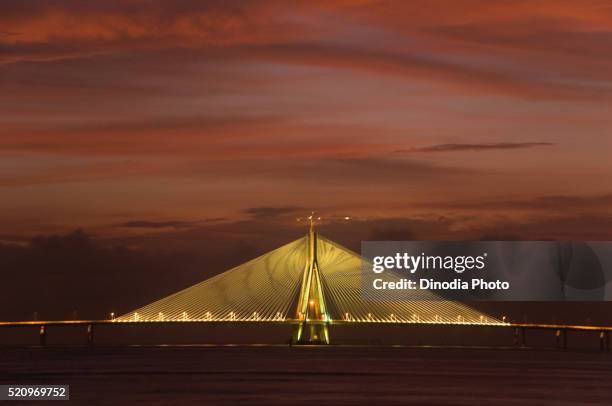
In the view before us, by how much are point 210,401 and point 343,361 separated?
60.2 meters

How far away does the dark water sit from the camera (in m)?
74.3

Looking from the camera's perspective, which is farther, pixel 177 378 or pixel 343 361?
pixel 343 361

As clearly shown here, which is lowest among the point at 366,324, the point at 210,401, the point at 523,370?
the point at 210,401

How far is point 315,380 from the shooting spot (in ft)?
310

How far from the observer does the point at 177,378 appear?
9562 cm

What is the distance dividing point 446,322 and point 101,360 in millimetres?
37744

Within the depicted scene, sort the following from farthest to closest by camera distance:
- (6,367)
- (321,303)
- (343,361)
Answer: (321,303) < (343,361) < (6,367)

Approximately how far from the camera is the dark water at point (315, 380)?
244 ft

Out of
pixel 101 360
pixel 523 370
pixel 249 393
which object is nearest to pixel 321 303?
pixel 101 360

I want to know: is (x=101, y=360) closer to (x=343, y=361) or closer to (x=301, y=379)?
(x=343, y=361)

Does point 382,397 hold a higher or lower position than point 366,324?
lower

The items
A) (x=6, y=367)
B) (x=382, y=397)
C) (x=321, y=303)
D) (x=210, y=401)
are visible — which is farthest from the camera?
(x=321, y=303)

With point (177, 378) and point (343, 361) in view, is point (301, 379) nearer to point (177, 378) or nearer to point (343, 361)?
point (177, 378)

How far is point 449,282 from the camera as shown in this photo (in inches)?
5418
